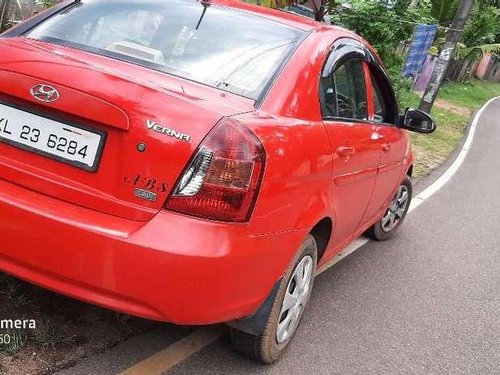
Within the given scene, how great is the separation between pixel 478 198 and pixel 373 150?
209 inches

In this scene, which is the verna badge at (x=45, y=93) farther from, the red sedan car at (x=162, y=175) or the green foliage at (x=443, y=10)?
the green foliage at (x=443, y=10)

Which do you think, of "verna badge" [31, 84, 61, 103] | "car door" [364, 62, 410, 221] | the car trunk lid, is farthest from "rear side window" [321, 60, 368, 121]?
"verna badge" [31, 84, 61, 103]

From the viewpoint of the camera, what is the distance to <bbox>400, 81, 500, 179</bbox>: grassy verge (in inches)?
430

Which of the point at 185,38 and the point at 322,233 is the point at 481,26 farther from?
the point at 185,38

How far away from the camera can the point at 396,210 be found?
5.77 m

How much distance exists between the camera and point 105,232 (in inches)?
96.0

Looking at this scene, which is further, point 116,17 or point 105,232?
point 116,17

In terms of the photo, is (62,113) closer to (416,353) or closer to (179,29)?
(179,29)

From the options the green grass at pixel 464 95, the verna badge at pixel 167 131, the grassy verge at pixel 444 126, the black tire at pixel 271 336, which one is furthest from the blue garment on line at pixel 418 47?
the verna badge at pixel 167 131

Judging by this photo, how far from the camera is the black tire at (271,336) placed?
9.84 feet

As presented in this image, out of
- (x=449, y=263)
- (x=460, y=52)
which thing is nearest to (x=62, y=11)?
(x=449, y=263)

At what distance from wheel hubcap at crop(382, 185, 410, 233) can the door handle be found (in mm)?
2113

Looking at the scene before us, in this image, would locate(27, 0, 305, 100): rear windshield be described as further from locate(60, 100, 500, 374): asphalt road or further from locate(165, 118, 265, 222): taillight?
locate(60, 100, 500, 374): asphalt road

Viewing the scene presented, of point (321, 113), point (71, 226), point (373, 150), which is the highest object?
point (321, 113)
